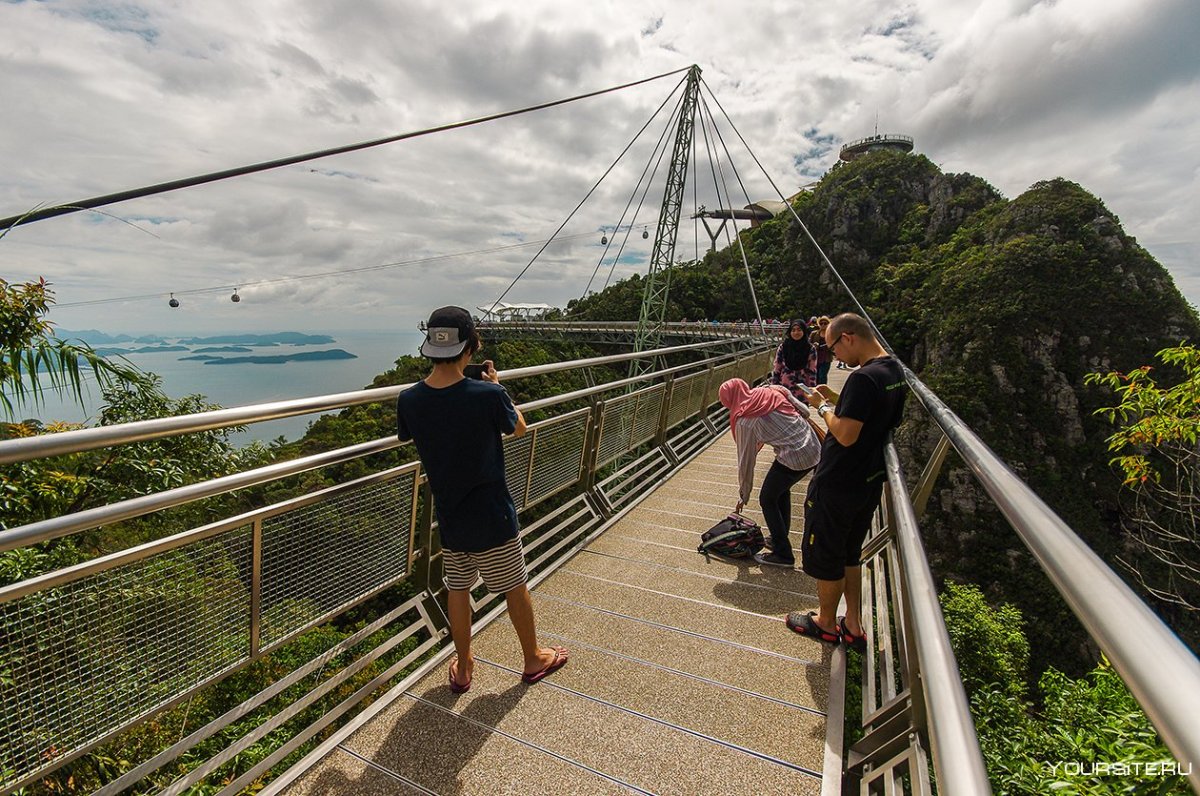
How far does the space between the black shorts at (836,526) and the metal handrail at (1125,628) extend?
157 centimetres

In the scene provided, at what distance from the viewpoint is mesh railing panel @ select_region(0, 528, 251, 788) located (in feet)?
4.99

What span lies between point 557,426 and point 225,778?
Answer: 3.52 metres

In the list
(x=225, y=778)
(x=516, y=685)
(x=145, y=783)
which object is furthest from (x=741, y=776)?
(x=145, y=783)

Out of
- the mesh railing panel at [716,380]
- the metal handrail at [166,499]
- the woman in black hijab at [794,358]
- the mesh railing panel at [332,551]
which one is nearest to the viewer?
the metal handrail at [166,499]

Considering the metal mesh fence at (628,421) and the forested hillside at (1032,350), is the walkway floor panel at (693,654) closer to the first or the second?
the metal mesh fence at (628,421)

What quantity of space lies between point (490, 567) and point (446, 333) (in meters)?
1.04

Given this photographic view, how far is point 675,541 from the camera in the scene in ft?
14.1

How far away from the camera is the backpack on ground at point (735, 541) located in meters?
3.96

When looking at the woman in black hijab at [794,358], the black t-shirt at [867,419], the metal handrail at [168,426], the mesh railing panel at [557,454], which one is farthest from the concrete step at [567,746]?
the woman in black hijab at [794,358]

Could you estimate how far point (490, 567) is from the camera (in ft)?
7.94

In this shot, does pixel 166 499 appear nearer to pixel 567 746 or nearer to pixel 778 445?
pixel 567 746

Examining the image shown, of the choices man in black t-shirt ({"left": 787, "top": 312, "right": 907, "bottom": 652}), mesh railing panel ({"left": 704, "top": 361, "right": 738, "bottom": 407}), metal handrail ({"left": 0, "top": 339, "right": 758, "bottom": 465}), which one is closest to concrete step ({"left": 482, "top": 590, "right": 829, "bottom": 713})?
man in black t-shirt ({"left": 787, "top": 312, "right": 907, "bottom": 652})

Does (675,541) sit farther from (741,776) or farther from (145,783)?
(145,783)

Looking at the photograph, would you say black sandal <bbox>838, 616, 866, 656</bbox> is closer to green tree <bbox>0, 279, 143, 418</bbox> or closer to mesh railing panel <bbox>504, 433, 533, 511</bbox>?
mesh railing panel <bbox>504, 433, 533, 511</bbox>
